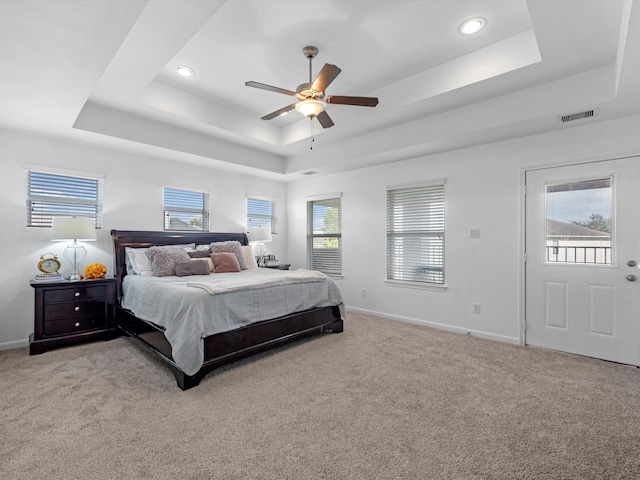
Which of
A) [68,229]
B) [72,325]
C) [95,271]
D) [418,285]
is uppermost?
[68,229]

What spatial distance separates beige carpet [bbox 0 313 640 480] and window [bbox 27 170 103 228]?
1.61 m

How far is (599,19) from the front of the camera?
2.19 m

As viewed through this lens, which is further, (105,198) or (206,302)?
(105,198)

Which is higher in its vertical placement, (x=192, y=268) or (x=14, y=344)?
(x=192, y=268)

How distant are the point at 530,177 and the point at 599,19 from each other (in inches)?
67.0

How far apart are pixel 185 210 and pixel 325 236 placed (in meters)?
2.36

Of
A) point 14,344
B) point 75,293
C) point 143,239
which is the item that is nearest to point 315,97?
point 143,239

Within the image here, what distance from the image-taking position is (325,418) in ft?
6.98

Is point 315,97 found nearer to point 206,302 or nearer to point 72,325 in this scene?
point 206,302

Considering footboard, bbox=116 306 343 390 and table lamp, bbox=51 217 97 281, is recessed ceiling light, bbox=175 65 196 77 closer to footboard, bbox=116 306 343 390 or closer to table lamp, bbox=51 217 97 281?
table lamp, bbox=51 217 97 281

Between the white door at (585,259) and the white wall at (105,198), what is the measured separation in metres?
4.34

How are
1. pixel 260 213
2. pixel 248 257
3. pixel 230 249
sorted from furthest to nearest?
pixel 260 213, pixel 248 257, pixel 230 249

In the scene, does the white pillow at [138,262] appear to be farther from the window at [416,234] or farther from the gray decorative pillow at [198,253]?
the window at [416,234]

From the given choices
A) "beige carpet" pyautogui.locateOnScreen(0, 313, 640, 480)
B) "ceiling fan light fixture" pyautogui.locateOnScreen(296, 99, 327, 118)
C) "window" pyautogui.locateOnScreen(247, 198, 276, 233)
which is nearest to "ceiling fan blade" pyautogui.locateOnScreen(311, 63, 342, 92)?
"ceiling fan light fixture" pyautogui.locateOnScreen(296, 99, 327, 118)
